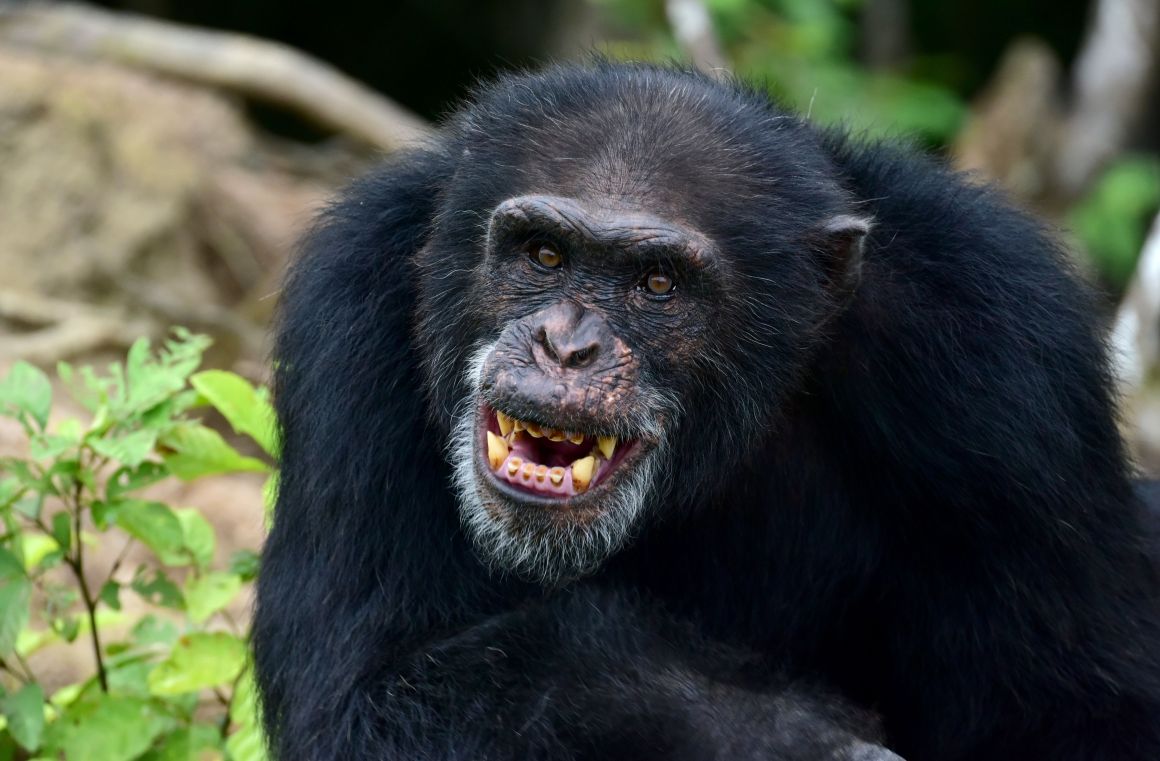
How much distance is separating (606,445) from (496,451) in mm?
313

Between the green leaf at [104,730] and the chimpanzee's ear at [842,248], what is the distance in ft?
8.19

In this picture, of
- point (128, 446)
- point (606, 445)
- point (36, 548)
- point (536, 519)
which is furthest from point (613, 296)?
point (36, 548)

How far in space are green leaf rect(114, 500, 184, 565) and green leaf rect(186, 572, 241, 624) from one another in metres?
0.27

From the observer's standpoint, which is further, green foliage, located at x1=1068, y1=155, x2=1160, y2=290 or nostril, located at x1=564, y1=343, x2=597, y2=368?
green foliage, located at x1=1068, y1=155, x2=1160, y2=290

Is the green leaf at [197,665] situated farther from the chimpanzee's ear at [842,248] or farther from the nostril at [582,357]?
the chimpanzee's ear at [842,248]

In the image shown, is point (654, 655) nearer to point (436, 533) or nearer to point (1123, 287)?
point (436, 533)

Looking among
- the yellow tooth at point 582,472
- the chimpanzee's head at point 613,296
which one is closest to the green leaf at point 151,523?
the chimpanzee's head at point 613,296

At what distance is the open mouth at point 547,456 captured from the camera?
4.15 meters

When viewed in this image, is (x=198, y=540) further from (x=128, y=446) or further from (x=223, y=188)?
(x=223, y=188)

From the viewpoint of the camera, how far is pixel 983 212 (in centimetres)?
479

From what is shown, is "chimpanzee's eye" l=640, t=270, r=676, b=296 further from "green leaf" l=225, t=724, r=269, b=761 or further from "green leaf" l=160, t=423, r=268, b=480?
"green leaf" l=225, t=724, r=269, b=761

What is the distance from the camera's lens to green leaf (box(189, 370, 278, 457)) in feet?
16.0

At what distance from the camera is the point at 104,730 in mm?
4512

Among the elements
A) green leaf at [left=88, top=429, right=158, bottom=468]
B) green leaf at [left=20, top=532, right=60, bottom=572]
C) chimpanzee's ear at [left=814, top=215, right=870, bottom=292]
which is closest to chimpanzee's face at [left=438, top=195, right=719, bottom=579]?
chimpanzee's ear at [left=814, top=215, right=870, bottom=292]
